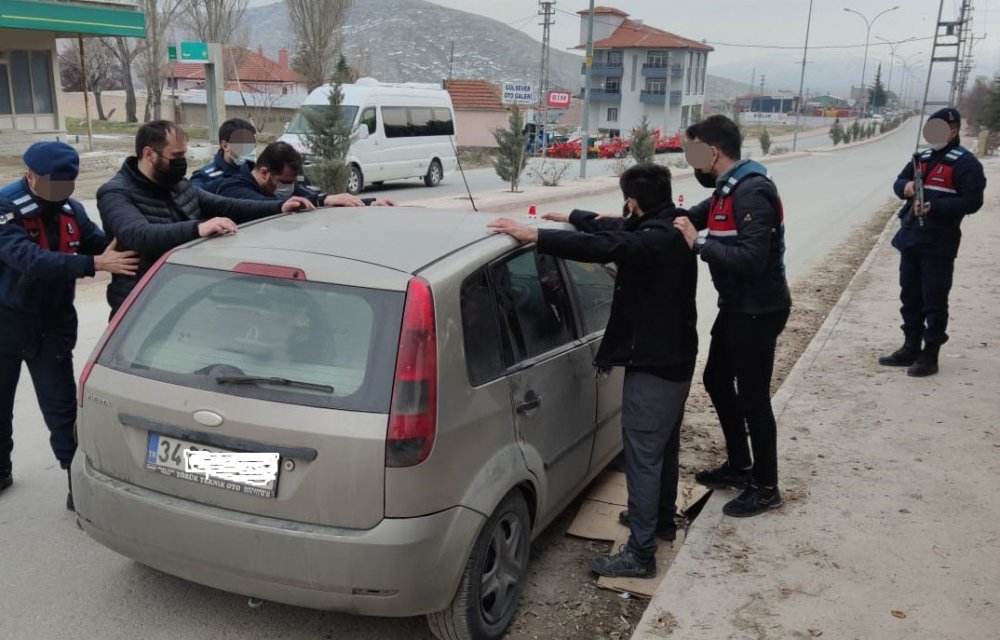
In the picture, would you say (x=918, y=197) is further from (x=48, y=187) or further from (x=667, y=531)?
(x=48, y=187)

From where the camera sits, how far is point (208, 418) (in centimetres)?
270

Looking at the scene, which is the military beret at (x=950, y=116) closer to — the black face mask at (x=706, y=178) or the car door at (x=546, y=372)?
the black face mask at (x=706, y=178)

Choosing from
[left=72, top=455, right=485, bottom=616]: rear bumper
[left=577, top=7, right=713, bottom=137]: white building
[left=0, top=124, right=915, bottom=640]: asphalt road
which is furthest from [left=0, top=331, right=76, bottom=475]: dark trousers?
[left=577, top=7, right=713, bottom=137]: white building

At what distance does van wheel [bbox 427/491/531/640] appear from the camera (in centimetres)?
288

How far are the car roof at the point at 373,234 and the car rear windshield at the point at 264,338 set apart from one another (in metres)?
0.19

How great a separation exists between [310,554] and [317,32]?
5318 centimetres

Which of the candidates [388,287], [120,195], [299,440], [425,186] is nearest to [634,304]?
[388,287]

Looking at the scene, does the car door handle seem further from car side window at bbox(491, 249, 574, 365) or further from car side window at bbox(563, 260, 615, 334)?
car side window at bbox(563, 260, 615, 334)

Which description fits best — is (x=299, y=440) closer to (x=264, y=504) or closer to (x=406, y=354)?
(x=264, y=504)

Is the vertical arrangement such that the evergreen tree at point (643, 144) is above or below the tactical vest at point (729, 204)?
below

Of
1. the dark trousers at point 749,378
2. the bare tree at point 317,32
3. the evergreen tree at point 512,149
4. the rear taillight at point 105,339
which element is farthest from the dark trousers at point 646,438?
the bare tree at point 317,32

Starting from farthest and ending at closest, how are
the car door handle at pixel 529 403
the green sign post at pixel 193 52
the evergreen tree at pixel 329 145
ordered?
the green sign post at pixel 193 52, the evergreen tree at pixel 329 145, the car door handle at pixel 529 403

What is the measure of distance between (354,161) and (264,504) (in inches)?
714

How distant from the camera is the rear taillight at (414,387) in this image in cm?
259
